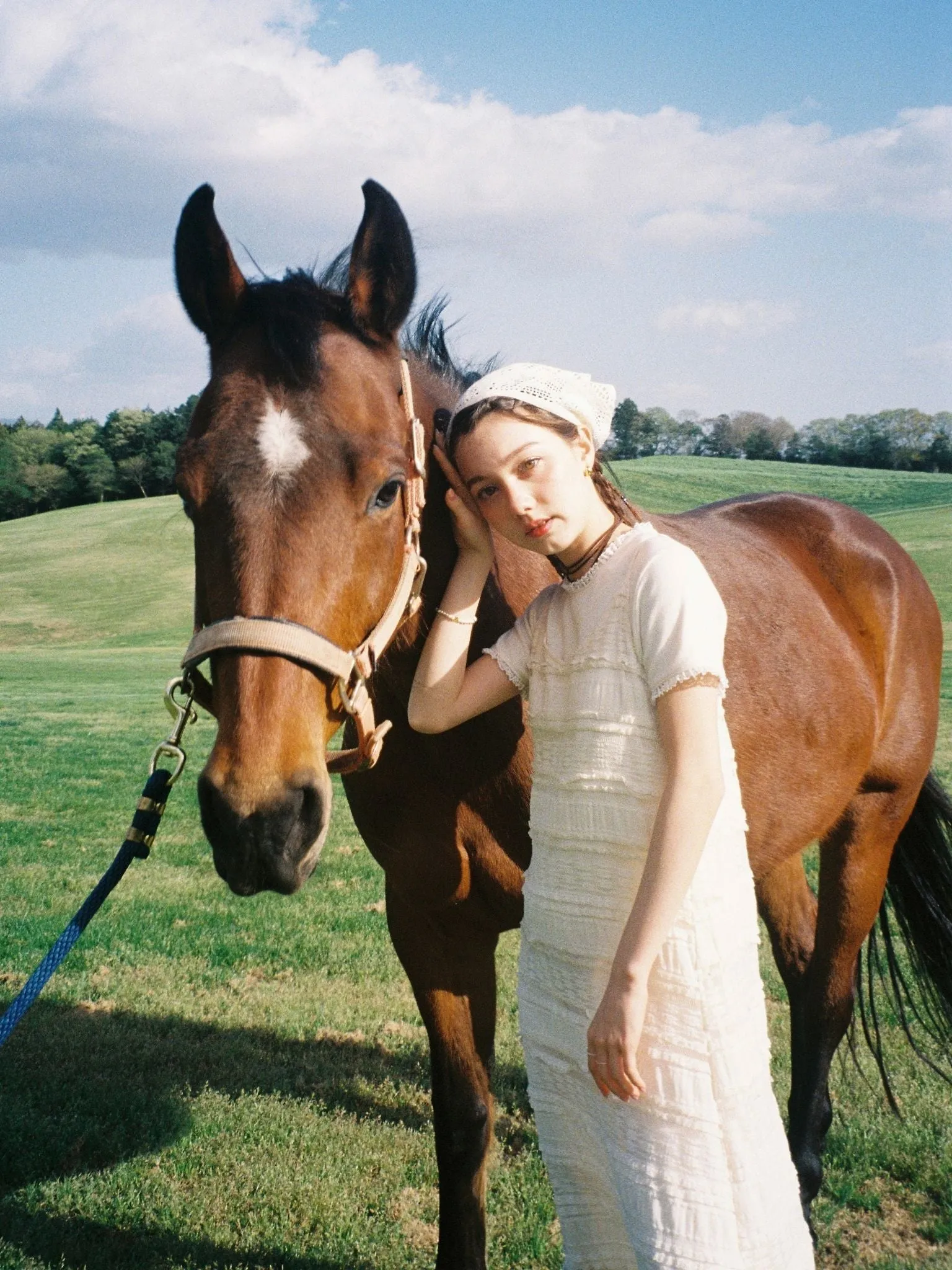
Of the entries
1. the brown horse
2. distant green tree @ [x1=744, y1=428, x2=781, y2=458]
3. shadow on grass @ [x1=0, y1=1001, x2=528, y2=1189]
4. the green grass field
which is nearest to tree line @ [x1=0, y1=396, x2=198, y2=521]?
the green grass field

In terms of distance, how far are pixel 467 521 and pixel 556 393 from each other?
1.25 ft

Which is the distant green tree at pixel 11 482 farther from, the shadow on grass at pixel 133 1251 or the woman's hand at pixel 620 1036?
the woman's hand at pixel 620 1036

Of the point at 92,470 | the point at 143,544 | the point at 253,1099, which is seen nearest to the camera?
the point at 253,1099

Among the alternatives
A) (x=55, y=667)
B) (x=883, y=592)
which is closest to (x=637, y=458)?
(x=55, y=667)

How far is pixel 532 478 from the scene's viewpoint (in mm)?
1977

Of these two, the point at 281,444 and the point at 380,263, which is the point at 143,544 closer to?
the point at 380,263

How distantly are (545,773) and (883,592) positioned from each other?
2574mm

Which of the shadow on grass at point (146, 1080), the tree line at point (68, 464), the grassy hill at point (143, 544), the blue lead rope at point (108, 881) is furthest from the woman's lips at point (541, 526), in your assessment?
the tree line at point (68, 464)

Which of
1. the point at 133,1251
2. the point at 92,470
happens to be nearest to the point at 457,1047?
the point at 133,1251

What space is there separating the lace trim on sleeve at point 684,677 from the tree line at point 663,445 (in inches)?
1427

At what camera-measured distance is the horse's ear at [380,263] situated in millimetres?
2215

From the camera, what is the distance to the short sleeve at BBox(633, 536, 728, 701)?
1.75 m

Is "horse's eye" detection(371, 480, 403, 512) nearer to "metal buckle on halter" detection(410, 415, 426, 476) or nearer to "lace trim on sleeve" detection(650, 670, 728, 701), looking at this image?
"metal buckle on halter" detection(410, 415, 426, 476)

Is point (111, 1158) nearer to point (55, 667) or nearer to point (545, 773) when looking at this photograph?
point (545, 773)
